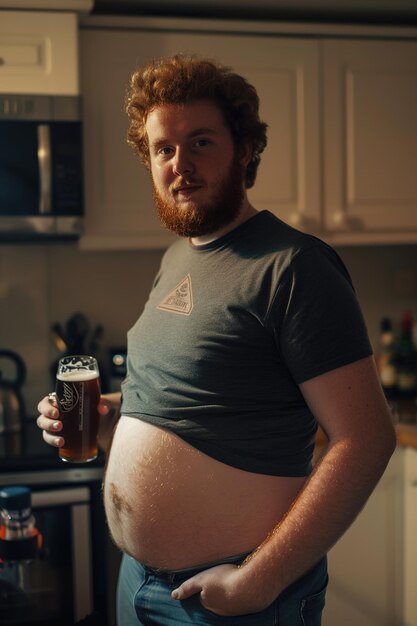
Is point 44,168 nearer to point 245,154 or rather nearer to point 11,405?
point 11,405

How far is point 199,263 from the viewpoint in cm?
156

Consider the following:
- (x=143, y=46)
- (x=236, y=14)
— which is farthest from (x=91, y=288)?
(x=236, y=14)

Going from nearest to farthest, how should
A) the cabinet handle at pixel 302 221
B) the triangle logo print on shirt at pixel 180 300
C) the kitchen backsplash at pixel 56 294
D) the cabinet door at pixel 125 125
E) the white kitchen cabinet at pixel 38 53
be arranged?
1. the triangle logo print on shirt at pixel 180 300
2. the white kitchen cabinet at pixel 38 53
3. the cabinet door at pixel 125 125
4. the cabinet handle at pixel 302 221
5. the kitchen backsplash at pixel 56 294

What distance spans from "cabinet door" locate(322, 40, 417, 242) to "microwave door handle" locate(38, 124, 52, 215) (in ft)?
2.91

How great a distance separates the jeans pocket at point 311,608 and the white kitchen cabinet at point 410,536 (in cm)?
106

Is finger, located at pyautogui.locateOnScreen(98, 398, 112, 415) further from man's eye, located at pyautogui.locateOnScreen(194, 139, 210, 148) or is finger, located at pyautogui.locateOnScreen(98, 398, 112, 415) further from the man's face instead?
man's eye, located at pyautogui.locateOnScreen(194, 139, 210, 148)

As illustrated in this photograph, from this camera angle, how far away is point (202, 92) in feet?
5.01

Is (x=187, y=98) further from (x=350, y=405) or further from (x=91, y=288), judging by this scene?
(x=91, y=288)

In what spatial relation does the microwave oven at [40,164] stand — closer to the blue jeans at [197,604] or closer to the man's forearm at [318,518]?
the blue jeans at [197,604]

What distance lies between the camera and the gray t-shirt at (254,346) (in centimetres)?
129

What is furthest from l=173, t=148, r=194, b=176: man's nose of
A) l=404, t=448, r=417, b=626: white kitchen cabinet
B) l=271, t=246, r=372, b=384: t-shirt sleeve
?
l=404, t=448, r=417, b=626: white kitchen cabinet

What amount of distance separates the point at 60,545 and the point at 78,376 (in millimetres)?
892

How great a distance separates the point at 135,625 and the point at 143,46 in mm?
1695

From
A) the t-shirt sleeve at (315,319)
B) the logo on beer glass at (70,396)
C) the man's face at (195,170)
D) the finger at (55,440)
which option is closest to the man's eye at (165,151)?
the man's face at (195,170)
